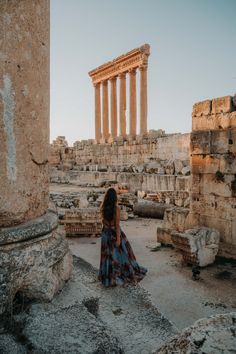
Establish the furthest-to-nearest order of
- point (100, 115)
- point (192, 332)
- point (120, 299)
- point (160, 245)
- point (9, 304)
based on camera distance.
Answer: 1. point (100, 115)
2. point (160, 245)
3. point (120, 299)
4. point (9, 304)
5. point (192, 332)

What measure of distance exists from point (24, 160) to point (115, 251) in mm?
2353

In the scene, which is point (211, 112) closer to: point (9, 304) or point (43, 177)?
point (43, 177)

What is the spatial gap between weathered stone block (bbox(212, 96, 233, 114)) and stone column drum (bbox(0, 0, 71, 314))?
3.85 m

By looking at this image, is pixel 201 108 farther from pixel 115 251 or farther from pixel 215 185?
pixel 115 251

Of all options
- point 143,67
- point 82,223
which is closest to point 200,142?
point 82,223

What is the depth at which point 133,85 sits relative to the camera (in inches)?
961

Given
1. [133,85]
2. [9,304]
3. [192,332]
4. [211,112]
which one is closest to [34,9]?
[9,304]

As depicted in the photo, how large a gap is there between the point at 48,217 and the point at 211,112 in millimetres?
4195

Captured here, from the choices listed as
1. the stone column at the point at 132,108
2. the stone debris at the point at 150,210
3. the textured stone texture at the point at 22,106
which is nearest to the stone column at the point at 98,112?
the stone column at the point at 132,108

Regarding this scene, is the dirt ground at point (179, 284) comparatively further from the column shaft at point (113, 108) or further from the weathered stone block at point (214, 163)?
the column shaft at point (113, 108)

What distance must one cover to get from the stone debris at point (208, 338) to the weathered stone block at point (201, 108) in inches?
190

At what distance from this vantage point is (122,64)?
80.3 ft

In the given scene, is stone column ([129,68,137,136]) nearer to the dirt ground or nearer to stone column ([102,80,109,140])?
stone column ([102,80,109,140])

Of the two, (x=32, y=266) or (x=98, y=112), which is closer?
(x=32, y=266)
